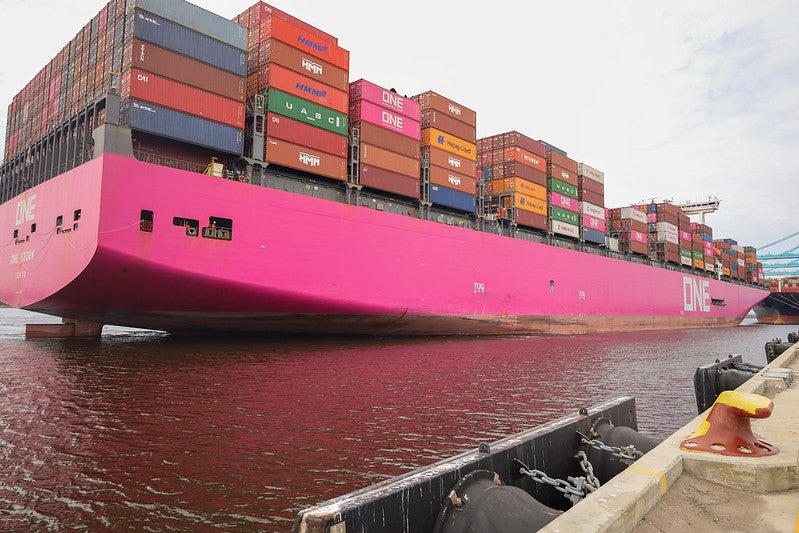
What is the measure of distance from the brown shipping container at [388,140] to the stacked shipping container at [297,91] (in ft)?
3.47

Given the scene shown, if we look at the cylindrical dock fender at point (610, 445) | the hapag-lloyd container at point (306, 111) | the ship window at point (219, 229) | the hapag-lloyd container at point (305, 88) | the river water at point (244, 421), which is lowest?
the river water at point (244, 421)

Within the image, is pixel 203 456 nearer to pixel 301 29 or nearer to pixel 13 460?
pixel 13 460

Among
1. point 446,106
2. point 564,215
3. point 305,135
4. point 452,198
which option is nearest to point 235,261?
point 305,135

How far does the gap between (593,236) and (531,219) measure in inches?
305

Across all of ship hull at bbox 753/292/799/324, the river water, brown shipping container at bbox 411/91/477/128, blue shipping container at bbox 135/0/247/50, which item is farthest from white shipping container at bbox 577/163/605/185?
ship hull at bbox 753/292/799/324

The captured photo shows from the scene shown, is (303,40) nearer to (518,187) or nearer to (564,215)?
(518,187)

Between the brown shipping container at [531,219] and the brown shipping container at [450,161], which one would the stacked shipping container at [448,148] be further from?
the brown shipping container at [531,219]

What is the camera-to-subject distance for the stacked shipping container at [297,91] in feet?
49.2

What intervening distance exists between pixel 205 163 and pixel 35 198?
5968mm

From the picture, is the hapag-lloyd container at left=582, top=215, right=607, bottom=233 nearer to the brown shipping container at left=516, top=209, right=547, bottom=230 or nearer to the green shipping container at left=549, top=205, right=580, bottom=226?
the green shipping container at left=549, top=205, right=580, bottom=226

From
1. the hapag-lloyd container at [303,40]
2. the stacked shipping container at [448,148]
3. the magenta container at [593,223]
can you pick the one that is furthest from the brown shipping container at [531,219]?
the hapag-lloyd container at [303,40]

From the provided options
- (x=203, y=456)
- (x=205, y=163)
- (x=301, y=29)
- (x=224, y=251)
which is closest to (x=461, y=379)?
(x=203, y=456)

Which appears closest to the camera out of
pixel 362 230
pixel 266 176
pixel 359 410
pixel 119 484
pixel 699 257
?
pixel 119 484

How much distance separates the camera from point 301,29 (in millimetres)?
16062
